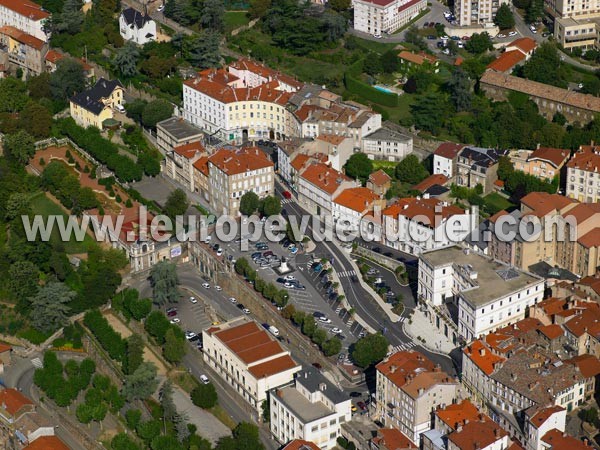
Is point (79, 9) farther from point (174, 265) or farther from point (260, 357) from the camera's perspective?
point (260, 357)

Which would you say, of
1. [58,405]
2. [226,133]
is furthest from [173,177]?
[58,405]

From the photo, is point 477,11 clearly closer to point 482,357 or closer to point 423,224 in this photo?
point 423,224

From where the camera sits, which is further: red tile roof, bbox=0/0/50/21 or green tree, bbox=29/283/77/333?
red tile roof, bbox=0/0/50/21

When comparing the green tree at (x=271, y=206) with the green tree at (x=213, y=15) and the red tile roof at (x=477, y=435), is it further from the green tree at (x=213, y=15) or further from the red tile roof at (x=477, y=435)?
the red tile roof at (x=477, y=435)

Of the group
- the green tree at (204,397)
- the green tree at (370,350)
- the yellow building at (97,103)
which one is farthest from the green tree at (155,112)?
the green tree at (370,350)

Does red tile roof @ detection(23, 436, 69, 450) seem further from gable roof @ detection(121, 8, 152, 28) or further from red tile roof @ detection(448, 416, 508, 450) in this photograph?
gable roof @ detection(121, 8, 152, 28)

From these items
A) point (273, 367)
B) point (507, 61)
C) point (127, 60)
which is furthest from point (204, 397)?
point (507, 61)

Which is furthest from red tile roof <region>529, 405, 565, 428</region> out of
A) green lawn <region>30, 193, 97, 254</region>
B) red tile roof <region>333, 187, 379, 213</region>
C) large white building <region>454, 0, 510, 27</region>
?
large white building <region>454, 0, 510, 27</region>
